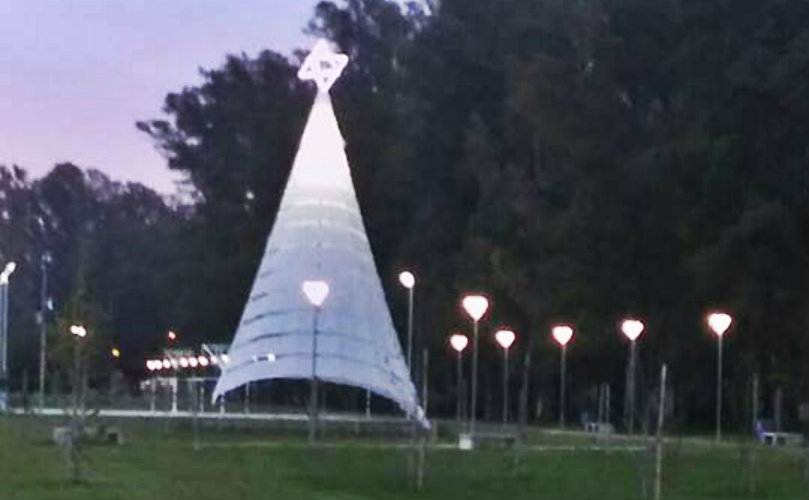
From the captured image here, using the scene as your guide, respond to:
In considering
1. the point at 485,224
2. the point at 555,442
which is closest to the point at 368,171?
the point at 485,224

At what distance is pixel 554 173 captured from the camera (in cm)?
6856

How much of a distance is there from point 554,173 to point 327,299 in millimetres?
15334

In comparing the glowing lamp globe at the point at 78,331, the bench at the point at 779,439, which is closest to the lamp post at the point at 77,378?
the glowing lamp globe at the point at 78,331

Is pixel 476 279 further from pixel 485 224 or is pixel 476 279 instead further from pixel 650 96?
pixel 650 96

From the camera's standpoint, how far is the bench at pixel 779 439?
56250mm

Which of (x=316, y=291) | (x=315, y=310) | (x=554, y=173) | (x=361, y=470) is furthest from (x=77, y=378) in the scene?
(x=554, y=173)

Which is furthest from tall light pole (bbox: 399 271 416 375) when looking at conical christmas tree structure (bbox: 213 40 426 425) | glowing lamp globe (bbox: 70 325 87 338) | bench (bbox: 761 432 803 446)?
glowing lamp globe (bbox: 70 325 87 338)

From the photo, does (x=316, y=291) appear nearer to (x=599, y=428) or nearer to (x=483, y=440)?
(x=483, y=440)

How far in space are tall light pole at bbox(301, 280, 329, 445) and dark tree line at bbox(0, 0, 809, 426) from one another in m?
10.6

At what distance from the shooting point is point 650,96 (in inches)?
2530

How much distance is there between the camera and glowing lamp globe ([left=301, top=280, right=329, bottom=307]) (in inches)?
1978

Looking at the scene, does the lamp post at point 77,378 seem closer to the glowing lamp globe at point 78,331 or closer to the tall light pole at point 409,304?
the glowing lamp globe at point 78,331

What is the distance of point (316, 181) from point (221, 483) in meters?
26.5

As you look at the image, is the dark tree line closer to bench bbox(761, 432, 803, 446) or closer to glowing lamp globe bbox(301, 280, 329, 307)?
bench bbox(761, 432, 803, 446)
